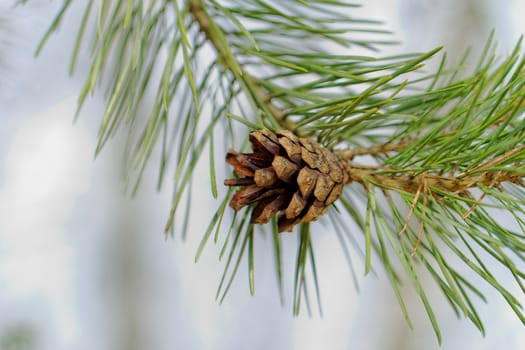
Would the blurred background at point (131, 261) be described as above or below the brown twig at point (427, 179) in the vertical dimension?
above

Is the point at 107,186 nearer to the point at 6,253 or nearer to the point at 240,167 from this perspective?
the point at 6,253

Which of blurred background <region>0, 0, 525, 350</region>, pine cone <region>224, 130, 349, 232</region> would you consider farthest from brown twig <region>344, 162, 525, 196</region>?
blurred background <region>0, 0, 525, 350</region>

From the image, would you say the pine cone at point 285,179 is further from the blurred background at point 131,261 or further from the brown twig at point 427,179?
the blurred background at point 131,261

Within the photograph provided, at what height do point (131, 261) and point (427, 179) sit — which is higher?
point (131, 261)

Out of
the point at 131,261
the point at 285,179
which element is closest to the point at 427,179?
the point at 285,179

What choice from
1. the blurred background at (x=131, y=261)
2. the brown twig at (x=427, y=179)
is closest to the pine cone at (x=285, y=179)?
the brown twig at (x=427, y=179)

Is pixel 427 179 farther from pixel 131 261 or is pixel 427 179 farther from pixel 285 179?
pixel 131 261

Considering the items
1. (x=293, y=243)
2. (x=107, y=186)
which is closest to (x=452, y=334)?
(x=293, y=243)
